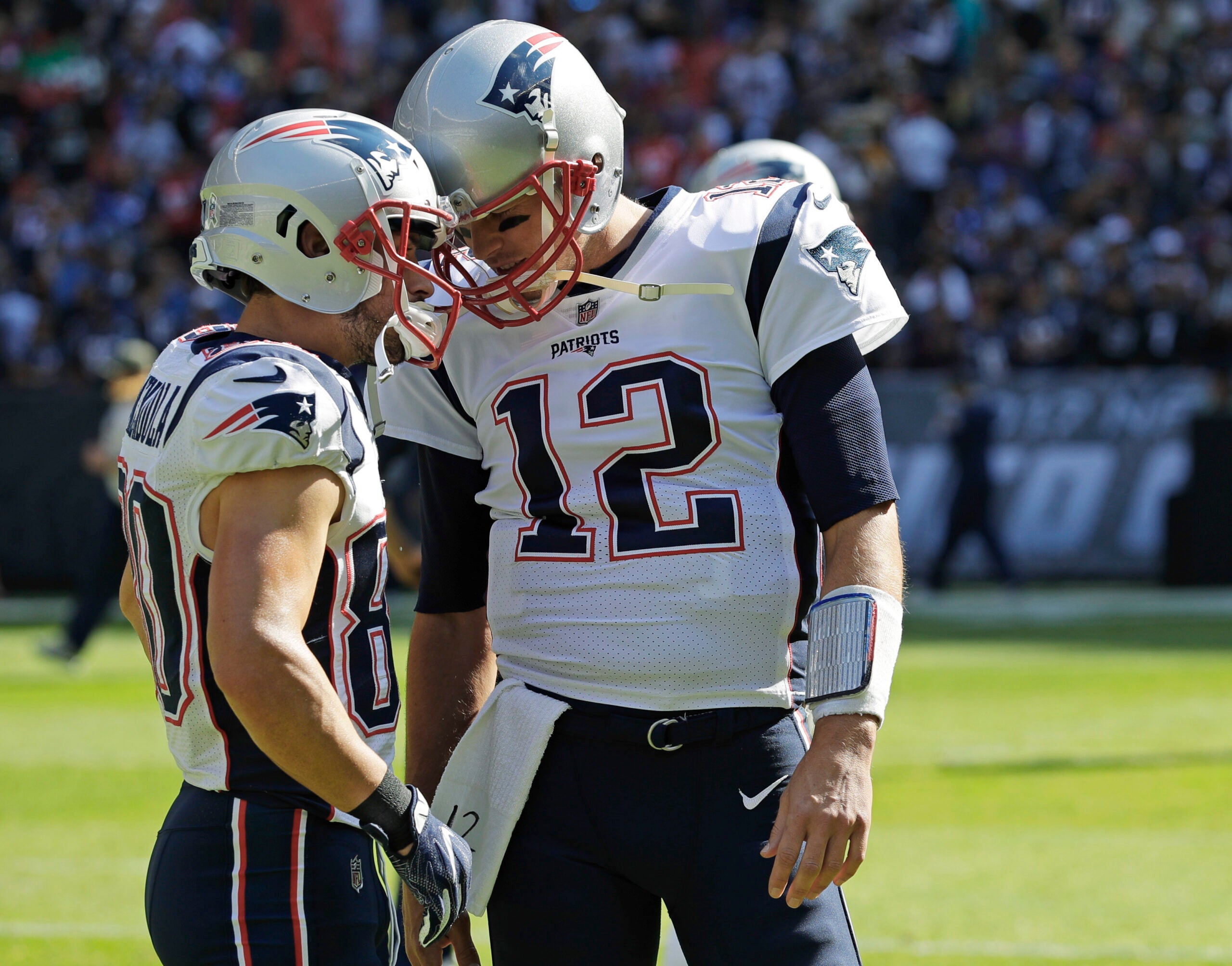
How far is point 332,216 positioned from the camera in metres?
2.58

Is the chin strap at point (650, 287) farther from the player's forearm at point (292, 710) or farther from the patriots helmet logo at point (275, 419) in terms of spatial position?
the player's forearm at point (292, 710)

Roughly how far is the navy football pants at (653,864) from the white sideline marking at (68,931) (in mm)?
3081

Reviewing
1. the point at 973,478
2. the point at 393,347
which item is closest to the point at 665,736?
the point at 393,347

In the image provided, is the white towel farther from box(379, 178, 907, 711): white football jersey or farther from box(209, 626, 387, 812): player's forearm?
box(209, 626, 387, 812): player's forearm

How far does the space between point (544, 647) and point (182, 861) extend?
0.64m

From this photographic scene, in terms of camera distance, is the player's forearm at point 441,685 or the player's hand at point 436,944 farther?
the player's forearm at point 441,685

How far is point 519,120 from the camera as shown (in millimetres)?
2615

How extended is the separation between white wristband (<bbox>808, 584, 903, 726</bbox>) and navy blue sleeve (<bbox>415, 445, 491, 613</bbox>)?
75 cm

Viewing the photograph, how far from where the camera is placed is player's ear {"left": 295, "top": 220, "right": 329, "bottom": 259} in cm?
259

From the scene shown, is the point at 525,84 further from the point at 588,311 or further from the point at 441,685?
the point at 441,685

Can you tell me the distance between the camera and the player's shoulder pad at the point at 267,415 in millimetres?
2316

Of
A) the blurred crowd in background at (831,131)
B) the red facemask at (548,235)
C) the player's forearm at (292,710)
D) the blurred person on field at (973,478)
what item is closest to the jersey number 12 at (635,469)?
the red facemask at (548,235)

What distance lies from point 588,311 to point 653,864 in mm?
872

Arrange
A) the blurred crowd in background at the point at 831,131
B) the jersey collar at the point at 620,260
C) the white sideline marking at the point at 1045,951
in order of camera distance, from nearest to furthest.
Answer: the jersey collar at the point at 620,260 → the white sideline marking at the point at 1045,951 → the blurred crowd in background at the point at 831,131
